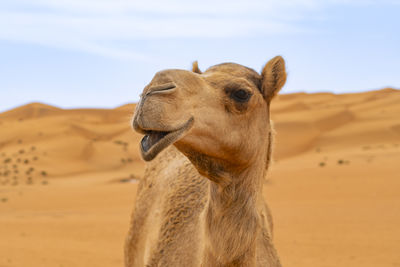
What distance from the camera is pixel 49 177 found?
96.9 ft

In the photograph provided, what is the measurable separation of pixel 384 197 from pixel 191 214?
13475mm

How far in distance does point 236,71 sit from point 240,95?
22cm

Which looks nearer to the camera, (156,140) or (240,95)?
(156,140)

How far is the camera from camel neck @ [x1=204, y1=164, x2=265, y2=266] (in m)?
2.73

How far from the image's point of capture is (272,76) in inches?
115

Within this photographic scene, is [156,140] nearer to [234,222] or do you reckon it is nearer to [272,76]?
[234,222]

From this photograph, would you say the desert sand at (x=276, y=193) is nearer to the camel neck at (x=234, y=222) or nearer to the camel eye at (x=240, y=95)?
the camel neck at (x=234, y=222)

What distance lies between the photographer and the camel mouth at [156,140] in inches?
86.6

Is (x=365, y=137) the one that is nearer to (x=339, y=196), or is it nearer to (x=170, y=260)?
(x=339, y=196)

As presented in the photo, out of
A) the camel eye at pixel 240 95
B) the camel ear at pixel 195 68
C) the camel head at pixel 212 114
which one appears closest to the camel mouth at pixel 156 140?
the camel head at pixel 212 114

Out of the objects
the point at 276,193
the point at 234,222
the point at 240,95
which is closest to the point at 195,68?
the point at 240,95

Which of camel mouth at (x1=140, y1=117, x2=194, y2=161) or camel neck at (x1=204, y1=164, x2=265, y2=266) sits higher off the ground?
camel mouth at (x1=140, y1=117, x2=194, y2=161)

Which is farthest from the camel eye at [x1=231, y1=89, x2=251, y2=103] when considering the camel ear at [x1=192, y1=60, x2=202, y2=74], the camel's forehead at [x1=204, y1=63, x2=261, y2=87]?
the camel ear at [x1=192, y1=60, x2=202, y2=74]

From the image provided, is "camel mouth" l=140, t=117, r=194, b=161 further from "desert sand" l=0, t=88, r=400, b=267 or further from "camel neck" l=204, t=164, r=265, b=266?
"desert sand" l=0, t=88, r=400, b=267
